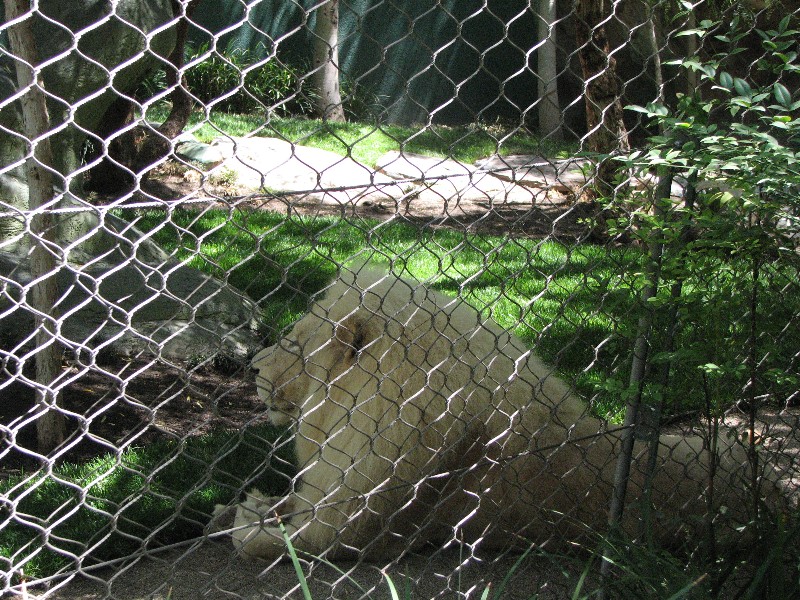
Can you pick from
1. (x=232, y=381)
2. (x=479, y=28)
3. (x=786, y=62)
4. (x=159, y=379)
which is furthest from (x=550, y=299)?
(x=479, y=28)

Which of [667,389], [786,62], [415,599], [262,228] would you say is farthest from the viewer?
[262,228]

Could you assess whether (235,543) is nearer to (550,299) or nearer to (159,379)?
(159,379)

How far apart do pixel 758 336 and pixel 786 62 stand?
943 millimetres

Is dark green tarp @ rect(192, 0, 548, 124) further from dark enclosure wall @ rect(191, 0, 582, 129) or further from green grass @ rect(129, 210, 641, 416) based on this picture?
green grass @ rect(129, 210, 641, 416)

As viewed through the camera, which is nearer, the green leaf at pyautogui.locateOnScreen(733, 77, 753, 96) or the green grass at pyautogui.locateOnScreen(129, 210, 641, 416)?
the green leaf at pyautogui.locateOnScreen(733, 77, 753, 96)

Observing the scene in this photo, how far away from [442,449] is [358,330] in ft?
1.76

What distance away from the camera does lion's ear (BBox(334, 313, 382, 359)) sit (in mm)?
2994

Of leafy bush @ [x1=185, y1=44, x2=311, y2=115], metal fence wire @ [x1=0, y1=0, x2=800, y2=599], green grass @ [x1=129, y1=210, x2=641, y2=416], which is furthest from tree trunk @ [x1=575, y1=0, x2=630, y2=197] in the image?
leafy bush @ [x1=185, y1=44, x2=311, y2=115]

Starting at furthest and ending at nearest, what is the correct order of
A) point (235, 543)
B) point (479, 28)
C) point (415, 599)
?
point (479, 28) < point (235, 543) < point (415, 599)

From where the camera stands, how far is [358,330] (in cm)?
301

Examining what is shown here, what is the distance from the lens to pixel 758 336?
2.71 meters

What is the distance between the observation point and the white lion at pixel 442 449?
9.71 ft

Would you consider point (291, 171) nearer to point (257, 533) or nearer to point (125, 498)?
point (125, 498)

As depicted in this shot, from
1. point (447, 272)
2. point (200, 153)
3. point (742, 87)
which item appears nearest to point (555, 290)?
point (447, 272)
